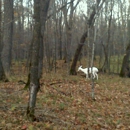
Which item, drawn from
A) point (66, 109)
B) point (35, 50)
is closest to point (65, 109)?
point (66, 109)

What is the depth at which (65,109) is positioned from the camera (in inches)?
334

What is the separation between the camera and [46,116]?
7219 mm

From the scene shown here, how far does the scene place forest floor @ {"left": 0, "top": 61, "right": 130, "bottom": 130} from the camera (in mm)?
6641

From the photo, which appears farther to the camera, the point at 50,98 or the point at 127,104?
the point at 127,104

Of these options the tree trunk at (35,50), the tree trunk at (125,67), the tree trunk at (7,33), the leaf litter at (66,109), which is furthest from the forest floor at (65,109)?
the tree trunk at (125,67)

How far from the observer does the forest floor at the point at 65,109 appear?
6.64 meters

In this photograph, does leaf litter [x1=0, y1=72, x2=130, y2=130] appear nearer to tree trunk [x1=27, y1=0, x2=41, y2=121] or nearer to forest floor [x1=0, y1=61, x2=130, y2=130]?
forest floor [x1=0, y1=61, x2=130, y2=130]

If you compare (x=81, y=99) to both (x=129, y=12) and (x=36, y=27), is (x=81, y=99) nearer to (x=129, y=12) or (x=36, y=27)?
(x=36, y=27)

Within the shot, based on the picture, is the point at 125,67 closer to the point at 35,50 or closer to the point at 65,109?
the point at 65,109

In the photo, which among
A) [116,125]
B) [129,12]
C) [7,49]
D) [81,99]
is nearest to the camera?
[116,125]

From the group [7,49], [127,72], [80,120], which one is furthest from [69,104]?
[127,72]

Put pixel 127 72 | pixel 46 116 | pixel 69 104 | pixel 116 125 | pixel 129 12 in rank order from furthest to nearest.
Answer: pixel 129 12 < pixel 127 72 < pixel 69 104 < pixel 116 125 < pixel 46 116

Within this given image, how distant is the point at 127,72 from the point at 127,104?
35.2 ft

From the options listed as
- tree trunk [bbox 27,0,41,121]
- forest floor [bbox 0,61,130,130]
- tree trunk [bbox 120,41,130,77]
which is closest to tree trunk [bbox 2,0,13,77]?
forest floor [bbox 0,61,130,130]
